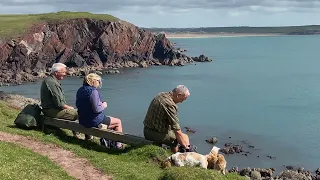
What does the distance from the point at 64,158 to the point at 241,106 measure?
160 ft

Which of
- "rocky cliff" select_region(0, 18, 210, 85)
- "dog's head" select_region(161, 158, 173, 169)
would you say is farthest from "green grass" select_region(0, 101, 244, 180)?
"rocky cliff" select_region(0, 18, 210, 85)

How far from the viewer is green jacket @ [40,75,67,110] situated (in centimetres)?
1430

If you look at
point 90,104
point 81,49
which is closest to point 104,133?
point 90,104

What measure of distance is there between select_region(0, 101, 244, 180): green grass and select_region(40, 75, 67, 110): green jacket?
1.02 meters

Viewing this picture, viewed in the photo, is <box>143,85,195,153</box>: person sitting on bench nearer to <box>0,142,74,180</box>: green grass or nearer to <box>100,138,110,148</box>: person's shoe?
<box>100,138,110,148</box>: person's shoe

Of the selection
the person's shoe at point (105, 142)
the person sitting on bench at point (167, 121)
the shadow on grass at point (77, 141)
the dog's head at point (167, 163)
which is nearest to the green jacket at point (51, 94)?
the shadow on grass at point (77, 141)

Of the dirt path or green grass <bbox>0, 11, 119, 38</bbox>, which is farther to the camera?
green grass <bbox>0, 11, 119, 38</bbox>

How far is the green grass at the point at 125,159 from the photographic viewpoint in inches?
401

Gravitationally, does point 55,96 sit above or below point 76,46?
above

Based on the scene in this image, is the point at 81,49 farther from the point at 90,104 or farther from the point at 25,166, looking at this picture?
the point at 25,166

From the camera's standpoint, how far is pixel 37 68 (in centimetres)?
9519

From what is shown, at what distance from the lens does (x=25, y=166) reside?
1048 cm

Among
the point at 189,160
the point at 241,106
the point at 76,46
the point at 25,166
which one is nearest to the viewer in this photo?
the point at 25,166

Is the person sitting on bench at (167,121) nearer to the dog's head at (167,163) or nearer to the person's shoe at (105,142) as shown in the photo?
the dog's head at (167,163)
